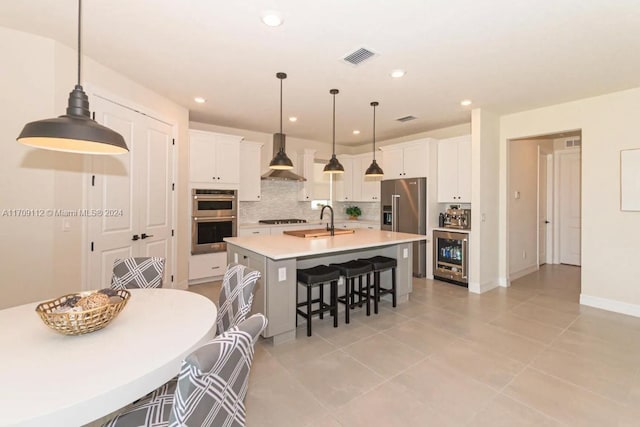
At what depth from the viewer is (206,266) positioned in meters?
4.77

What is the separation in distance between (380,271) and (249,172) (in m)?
3.16

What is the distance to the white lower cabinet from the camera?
464 cm

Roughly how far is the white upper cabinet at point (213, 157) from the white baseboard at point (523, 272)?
16.9ft

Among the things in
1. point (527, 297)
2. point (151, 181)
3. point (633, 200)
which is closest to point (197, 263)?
point (151, 181)

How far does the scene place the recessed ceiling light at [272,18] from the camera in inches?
83.3

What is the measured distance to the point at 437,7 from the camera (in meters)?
2.05

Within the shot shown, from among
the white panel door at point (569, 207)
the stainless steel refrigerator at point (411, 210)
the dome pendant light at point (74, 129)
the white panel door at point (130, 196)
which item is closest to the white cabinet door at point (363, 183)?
the stainless steel refrigerator at point (411, 210)

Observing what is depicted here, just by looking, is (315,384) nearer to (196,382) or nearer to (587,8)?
(196,382)

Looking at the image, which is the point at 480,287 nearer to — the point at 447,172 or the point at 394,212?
the point at 394,212

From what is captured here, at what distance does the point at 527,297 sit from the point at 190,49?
17.2ft

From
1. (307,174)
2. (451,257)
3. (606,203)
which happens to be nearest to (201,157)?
(307,174)

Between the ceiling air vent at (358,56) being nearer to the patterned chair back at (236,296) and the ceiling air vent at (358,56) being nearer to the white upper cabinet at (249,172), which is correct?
the patterned chair back at (236,296)

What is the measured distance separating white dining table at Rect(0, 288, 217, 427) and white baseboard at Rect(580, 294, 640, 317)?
4.81 meters

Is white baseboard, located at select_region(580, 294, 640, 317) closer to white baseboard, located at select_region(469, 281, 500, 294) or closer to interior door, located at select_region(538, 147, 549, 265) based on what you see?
white baseboard, located at select_region(469, 281, 500, 294)
